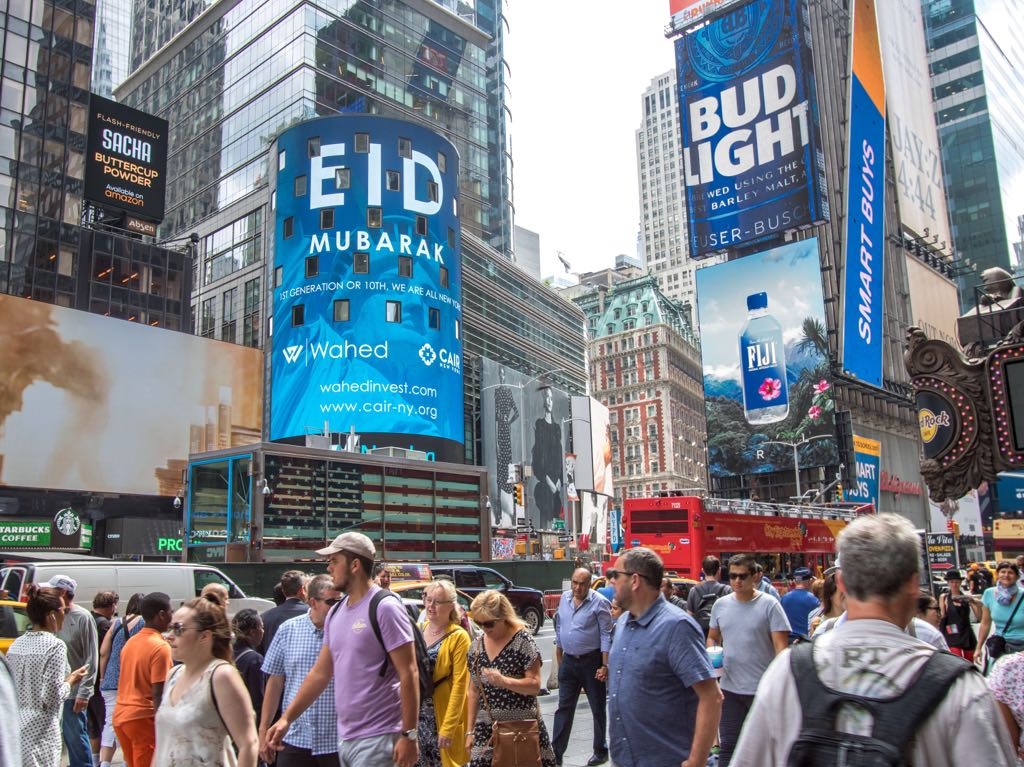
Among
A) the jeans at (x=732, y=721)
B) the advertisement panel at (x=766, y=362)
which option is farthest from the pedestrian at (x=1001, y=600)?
the advertisement panel at (x=766, y=362)

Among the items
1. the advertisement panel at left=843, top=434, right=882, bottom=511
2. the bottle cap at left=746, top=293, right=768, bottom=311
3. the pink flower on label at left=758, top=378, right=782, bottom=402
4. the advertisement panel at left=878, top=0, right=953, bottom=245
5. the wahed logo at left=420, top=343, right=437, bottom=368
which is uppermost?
the advertisement panel at left=878, top=0, right=953, bottom=245

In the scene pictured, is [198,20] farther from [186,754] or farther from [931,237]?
[186,754]

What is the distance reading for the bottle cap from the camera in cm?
6469

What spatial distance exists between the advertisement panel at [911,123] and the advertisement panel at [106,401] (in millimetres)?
56963

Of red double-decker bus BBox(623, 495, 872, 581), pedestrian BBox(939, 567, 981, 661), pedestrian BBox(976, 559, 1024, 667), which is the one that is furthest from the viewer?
red double-decker bus BBox(623, 495, 872, 581)

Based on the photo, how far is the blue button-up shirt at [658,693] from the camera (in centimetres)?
490

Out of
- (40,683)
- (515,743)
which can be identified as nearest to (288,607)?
(40,683)

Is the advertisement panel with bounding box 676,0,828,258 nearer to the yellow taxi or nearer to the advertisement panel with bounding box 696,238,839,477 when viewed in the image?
the advertisement panel with bounding box 696,238,839,477

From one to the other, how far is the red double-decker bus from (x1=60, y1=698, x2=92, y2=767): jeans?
19891 mm

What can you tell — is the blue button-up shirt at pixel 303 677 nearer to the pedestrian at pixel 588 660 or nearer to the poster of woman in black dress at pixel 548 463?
the pedestrian at pixel 588 660

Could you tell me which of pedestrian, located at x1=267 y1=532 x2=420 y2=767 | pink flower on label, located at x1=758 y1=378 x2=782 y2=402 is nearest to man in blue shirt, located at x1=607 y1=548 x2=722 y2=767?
pedestrian, located at x1=267 y1=532 x2=420 y2=767

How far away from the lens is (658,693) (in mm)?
4965

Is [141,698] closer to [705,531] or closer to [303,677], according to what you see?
[303,677]

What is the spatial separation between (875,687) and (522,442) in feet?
234
